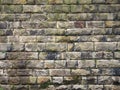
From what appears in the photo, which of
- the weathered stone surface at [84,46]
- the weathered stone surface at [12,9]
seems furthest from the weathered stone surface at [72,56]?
the weathered stone surface at [12,9]

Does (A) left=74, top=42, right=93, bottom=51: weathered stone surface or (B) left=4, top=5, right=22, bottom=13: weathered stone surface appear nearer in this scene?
(A) left=74, top=42, right=93, bottom=51: weathered stone surface

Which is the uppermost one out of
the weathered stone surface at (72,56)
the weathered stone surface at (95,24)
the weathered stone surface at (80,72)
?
the weathered stone surface at (95,24)

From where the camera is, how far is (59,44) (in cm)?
618

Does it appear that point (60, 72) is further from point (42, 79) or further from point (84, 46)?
point (84, 46)

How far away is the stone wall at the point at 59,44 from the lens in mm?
6055

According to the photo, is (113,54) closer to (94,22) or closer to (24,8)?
(94,22)

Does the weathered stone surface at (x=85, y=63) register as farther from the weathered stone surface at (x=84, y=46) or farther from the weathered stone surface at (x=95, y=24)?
the weathered stone surface at (x=95, y=24)

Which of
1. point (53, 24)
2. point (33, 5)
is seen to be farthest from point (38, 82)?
point (33, 5)

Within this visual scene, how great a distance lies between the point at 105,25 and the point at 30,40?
65.0 inches

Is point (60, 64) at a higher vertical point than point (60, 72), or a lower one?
higher

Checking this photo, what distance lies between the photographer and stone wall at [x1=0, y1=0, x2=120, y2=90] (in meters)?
6.05

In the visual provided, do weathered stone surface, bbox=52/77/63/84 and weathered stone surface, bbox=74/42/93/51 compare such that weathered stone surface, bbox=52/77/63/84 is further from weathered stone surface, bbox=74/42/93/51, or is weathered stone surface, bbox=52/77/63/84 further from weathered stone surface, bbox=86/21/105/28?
weathered stone surface, bbox=86/21/105/28

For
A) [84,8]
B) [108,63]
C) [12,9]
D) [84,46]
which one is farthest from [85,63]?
[12,9]

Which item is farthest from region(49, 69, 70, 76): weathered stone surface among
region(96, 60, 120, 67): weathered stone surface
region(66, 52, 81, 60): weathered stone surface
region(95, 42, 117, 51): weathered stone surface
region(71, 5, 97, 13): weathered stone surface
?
region(71, 5, 97, 13): weathered stone surface
